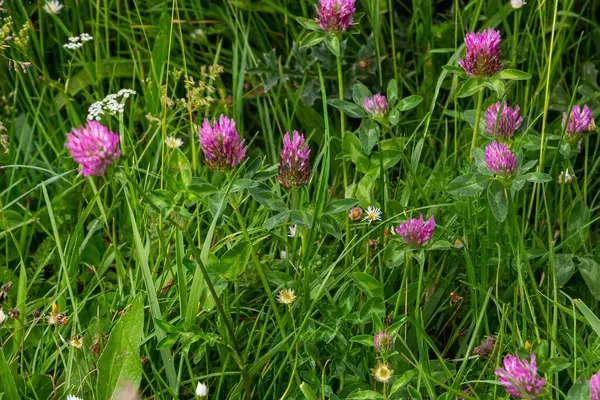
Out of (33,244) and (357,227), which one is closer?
(357,227)

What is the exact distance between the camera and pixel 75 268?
2.14m

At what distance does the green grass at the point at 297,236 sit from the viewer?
1749mm

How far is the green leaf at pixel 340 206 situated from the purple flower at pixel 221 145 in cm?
28

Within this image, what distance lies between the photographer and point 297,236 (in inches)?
76.4

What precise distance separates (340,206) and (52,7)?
1413 mm

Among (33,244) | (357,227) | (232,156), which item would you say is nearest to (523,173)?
(357,227)

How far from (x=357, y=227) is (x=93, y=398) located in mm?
689

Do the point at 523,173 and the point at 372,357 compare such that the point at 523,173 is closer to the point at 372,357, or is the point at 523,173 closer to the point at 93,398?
the point at 372,357

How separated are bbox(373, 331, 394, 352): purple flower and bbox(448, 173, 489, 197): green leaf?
14.1 inches

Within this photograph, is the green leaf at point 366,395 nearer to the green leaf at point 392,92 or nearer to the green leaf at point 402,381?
the green leaf at point 402,381

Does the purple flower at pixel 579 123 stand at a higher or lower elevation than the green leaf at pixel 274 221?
lower

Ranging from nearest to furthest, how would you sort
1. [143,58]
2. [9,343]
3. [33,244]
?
1. [9,343]
2. [33,244]
3. [143,58]

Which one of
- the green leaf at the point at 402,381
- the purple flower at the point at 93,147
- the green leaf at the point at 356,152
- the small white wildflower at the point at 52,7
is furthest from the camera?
the small white wildflower at the point at 52,7

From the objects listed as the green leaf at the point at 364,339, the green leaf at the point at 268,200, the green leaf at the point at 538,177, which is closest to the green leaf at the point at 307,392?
the green leaf at the point at 364,339
